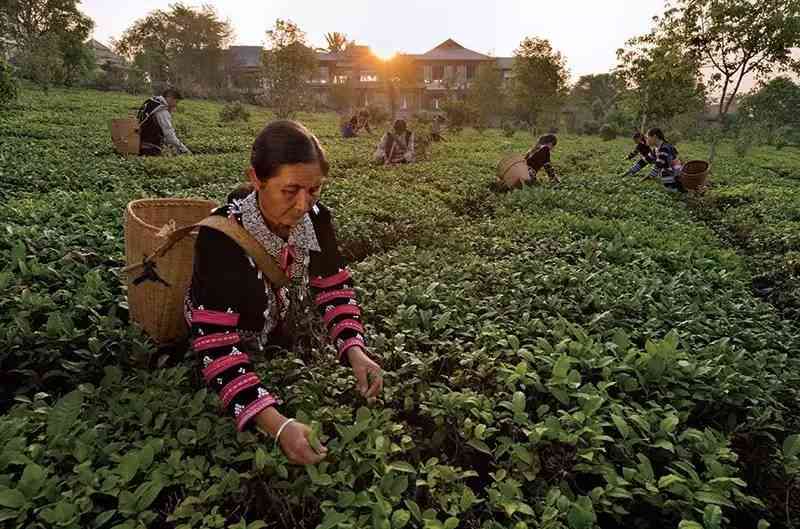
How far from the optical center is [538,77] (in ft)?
104

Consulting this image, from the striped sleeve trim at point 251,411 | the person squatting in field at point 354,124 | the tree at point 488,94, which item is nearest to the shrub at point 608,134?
the tree at point 488,94

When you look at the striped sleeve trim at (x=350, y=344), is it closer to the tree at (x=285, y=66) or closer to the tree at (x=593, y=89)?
the tree at (x=285, y=66)

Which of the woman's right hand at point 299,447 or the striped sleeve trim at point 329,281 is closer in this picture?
the woman's right hand at point 299,447

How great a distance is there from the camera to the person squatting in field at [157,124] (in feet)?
31.0

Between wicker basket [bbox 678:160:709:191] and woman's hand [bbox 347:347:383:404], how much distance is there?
35.0 feet

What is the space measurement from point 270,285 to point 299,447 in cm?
93

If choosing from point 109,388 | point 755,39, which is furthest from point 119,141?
point 755,39

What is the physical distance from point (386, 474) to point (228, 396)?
67 cm

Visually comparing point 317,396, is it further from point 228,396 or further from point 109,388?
point 109,388

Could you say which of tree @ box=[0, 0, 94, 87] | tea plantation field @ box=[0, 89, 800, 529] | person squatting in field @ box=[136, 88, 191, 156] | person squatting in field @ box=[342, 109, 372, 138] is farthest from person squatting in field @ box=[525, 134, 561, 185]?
tree @ box=[0, 0, 94, 87]

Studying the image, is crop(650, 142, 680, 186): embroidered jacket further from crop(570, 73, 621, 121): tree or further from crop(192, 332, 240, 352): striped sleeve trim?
crop(570, 73, 621, 121): tree

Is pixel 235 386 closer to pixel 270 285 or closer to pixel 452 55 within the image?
pixel 270 285

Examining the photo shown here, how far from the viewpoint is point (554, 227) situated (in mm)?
5883

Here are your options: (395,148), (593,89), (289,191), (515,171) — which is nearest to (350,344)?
(289,191)
